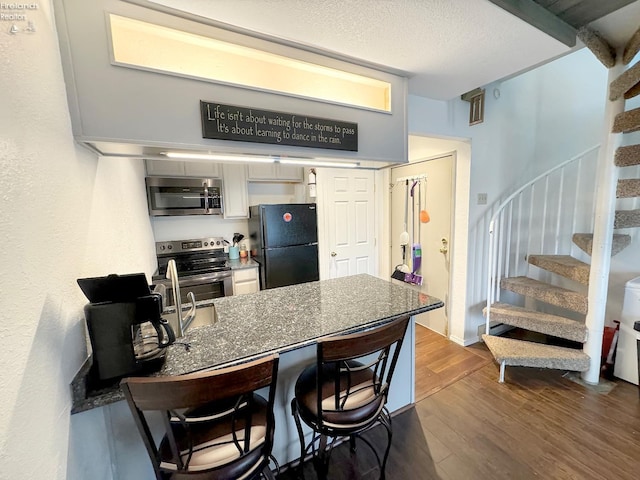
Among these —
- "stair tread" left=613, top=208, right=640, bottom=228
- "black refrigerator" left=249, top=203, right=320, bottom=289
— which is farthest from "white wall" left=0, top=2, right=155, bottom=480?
"stair tread" left=613, top=208, right=640, bottom=228

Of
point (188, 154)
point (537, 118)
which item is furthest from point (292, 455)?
point (537, 118)

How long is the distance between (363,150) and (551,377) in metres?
2.50

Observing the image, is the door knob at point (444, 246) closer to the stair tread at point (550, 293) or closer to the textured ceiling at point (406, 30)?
the stair tread at point (550, 293)

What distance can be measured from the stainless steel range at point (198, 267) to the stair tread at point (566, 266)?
10.2 feet

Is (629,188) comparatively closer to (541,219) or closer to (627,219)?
(627,219)

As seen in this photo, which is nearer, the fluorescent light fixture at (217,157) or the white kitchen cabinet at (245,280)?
the fluorescent light fixture at (217,157)

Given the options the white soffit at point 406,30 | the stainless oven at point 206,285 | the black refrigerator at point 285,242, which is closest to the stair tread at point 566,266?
the white soffit at point 406,30

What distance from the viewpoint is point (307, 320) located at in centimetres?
138

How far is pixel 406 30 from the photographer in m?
1.30

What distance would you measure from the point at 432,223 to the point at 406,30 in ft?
6.84

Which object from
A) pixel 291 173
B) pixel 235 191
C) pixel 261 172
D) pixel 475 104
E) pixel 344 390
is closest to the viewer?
pixel 344 390

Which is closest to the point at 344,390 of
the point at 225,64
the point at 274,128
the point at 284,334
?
the point at 284,334

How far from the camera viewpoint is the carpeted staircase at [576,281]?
177cm

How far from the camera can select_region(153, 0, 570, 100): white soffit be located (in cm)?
114
